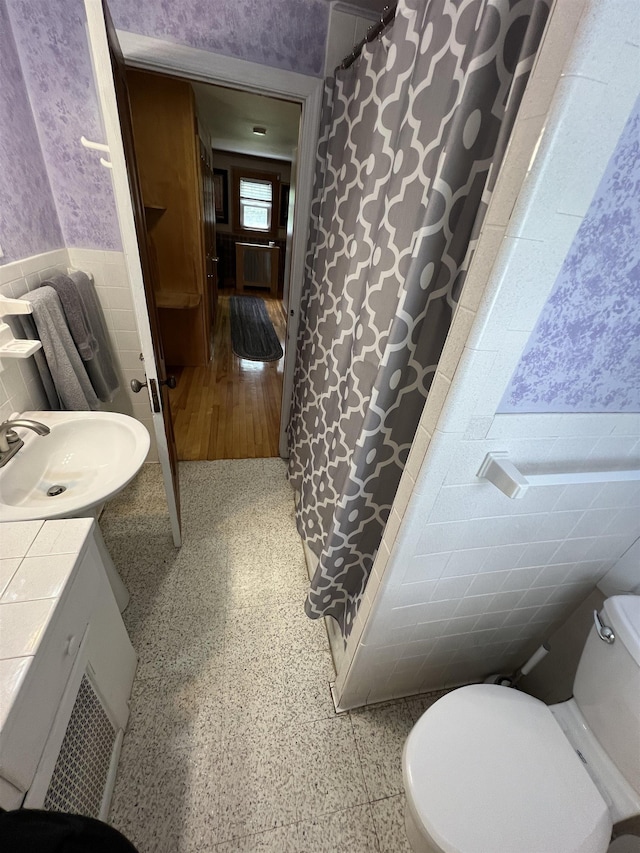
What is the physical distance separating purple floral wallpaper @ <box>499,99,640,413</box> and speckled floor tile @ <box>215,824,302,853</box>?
4.25 feet

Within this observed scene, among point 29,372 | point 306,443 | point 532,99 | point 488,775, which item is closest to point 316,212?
point 306,443

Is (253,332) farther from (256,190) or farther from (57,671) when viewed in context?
(57,671)

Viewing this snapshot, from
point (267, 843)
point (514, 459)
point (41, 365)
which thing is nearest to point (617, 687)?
point (514, 459)

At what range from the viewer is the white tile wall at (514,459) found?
438 millimetres

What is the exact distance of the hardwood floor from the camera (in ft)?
7.74

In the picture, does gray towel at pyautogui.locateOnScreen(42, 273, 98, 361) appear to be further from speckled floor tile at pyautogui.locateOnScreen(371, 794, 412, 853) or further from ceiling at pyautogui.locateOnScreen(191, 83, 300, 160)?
speckled floor tile at pyautogui.locateOnScreen(371, 794, 412, 853)

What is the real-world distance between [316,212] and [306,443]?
107cm

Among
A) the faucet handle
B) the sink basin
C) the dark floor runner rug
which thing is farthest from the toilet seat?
the dark floor runner rug

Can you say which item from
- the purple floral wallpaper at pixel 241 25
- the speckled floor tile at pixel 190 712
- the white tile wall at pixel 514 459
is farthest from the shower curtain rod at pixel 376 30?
the speckled floor tile at pixel 190 712

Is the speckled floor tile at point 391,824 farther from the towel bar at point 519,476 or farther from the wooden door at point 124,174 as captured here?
the wooden door at point 124,174

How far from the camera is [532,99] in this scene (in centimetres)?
46

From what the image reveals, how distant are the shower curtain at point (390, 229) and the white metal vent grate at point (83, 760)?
2.20 ft

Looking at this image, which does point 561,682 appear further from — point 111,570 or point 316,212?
point 316,212

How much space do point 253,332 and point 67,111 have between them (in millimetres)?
3223
